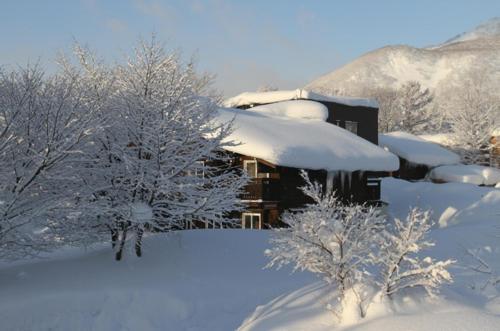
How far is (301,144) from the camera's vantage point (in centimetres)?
2531

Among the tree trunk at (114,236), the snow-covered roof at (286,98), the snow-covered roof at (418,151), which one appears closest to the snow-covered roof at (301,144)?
the snow-covered roof at (286,98)

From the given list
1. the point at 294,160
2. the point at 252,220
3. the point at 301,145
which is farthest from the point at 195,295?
the point at 301,145

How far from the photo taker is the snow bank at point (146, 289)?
1198cm

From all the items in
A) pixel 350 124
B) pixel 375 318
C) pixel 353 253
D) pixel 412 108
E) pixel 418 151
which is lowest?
pixel 375 318

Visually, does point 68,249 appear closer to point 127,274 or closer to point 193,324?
point 127,274

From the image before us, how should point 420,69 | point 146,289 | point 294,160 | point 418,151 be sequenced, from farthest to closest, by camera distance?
point 420,69
point 418,151
point 294,160
point 146,289

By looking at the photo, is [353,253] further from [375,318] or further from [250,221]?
[250,221]

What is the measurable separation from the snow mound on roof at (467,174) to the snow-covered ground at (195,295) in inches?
942

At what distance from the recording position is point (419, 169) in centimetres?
4353

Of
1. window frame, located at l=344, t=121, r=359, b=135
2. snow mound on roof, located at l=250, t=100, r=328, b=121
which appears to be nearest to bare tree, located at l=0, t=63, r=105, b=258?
snow mound on roof, located at l=250, t=100, r=328, b=121

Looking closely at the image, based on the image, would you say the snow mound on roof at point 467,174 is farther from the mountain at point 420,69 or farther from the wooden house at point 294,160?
the mountain at point 420,69

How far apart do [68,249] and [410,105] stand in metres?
55.3

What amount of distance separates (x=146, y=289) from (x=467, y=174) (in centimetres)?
3304

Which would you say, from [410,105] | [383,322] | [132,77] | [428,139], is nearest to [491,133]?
[428,139]
